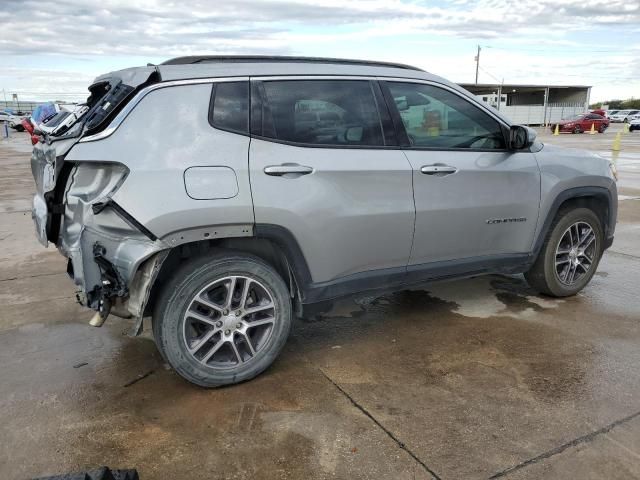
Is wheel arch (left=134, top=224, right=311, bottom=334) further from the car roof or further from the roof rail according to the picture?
the roof rail

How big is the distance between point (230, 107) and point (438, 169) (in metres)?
1.47

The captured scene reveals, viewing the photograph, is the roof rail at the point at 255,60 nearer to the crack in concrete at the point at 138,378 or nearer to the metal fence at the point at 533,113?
the crack in concrete at the point at 138,378

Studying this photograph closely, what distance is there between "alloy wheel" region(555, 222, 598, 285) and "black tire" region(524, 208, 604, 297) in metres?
0.02

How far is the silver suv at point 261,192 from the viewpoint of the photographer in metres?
2.96

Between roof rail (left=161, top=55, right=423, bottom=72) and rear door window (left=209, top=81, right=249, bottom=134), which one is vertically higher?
roof rail (left=161, top=55, right=423, bottom=72)

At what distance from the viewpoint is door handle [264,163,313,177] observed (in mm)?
3143

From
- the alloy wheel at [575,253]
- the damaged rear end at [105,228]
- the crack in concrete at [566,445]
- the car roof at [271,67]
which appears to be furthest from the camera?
the alloy wheel at [575,253]

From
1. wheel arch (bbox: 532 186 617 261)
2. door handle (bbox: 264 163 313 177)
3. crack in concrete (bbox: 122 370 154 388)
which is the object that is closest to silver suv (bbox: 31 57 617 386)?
Answer: door handle (bbox: 264 163 313 177)

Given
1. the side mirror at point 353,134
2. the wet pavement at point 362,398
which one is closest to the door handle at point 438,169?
the side mirror at point 353,134

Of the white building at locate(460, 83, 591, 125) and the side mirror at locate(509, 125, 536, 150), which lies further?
the white building at locate(460, 83, 591, 125)

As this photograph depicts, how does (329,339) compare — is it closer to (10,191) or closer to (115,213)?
(115,213)

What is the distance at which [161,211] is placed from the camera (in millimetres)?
2895

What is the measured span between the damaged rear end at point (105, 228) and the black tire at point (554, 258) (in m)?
3.16

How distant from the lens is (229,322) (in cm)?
325
